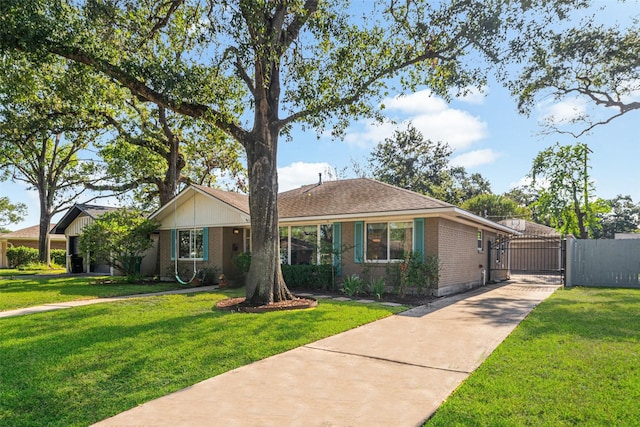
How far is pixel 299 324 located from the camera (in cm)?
755

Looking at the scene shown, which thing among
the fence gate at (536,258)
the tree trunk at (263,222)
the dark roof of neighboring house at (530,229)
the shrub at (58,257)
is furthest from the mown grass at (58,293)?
the dark roof of neighboring house at (530,229)

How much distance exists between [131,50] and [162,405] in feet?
30.0

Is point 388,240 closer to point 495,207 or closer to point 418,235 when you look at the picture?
point 418,235

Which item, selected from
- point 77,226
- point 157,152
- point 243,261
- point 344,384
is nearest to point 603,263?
point 243,261

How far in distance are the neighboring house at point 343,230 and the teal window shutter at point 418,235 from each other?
0.03m

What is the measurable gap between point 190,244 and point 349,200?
730cm

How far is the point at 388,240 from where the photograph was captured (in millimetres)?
12703

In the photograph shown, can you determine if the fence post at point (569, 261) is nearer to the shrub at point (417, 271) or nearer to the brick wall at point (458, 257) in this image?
the brick wall at point (458, 257)

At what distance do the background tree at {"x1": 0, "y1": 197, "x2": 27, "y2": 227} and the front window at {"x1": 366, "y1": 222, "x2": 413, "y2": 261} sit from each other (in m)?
50.7

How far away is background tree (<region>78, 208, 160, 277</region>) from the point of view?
15477 mm

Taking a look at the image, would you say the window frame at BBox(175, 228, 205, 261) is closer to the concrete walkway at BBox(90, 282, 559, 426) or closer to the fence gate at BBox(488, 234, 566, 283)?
the concrete walkway at BBox(90, 282, 559, 426)

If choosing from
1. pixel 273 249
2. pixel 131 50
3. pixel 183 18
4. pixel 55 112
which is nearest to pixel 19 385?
pixel 273 249

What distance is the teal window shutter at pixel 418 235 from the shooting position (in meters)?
12.0

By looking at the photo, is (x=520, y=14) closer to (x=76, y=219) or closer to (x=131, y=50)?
(x=131, y=50)
